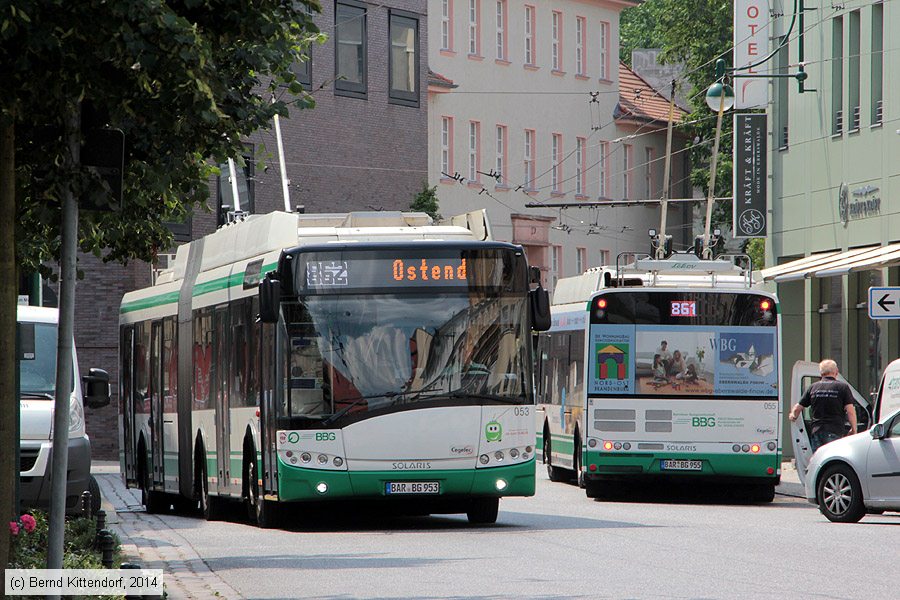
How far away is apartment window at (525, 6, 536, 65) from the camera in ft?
211

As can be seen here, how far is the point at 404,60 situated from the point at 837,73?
18389mm

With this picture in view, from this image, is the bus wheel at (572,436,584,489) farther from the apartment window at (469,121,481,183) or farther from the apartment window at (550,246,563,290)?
the apartment window at (550,246,563,290)

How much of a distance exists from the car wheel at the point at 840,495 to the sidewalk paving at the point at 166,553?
6878mm

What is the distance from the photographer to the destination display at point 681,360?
2530cm

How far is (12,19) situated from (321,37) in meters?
3.76

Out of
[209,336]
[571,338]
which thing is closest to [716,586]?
[209,336]

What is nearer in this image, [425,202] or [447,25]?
[425,202]

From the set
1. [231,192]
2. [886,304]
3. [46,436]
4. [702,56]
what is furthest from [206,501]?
[702,56]

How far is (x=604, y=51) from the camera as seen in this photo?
6812cm

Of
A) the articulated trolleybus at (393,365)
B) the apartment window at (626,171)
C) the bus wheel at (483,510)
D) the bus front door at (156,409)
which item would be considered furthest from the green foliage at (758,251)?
the articulated trolleybus at (393,365)

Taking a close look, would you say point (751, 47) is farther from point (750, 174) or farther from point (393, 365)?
point (393, 365)

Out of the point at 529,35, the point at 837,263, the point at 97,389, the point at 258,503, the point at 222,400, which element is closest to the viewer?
the point at 97,389

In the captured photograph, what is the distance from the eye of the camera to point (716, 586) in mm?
13195

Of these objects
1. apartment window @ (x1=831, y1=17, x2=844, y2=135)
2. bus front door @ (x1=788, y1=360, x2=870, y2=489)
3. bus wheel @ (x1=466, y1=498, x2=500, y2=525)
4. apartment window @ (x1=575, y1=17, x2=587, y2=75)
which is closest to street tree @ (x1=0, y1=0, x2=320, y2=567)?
bus wheel @ (x1=466, y1=498, x2=500, y2=525)
